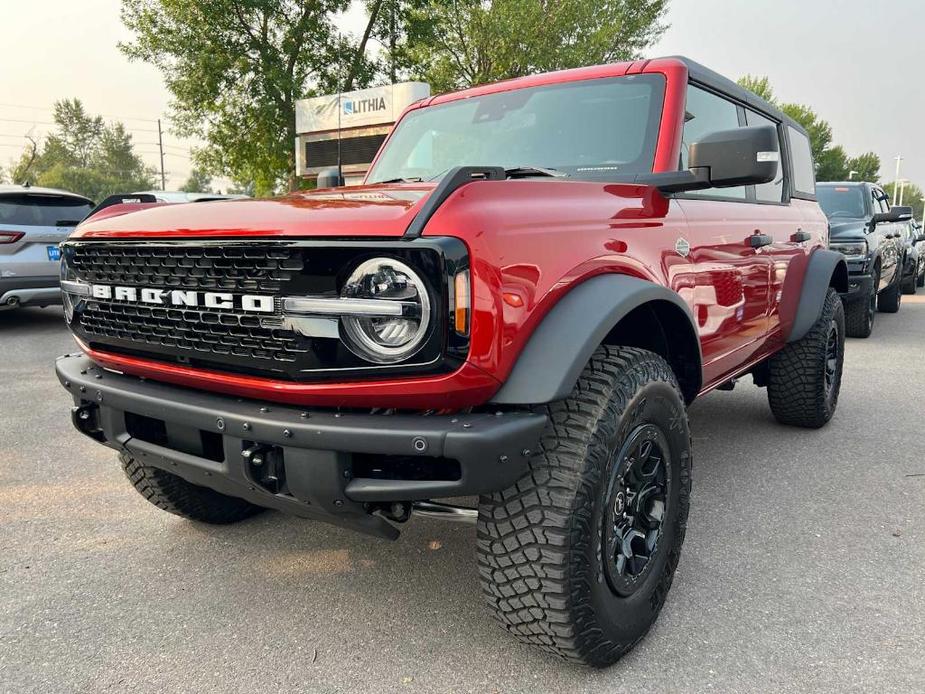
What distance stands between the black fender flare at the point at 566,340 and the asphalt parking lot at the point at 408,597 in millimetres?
894

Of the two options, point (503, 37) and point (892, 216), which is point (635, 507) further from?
point (503, 37)

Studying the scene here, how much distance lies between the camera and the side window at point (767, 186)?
3508 millimetres

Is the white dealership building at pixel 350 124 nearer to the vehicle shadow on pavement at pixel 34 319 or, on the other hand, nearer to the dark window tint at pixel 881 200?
the vehicle shadow on pavement at pixel 34 319

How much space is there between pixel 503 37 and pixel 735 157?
18.6 meters

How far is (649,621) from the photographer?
7.22 feet

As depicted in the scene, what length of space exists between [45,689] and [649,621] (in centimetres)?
176

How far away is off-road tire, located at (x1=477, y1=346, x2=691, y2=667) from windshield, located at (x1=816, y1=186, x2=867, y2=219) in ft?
28.4

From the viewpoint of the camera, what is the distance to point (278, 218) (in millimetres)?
1847

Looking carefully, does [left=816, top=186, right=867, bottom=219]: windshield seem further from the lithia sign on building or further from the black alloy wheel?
the black alloy wheel

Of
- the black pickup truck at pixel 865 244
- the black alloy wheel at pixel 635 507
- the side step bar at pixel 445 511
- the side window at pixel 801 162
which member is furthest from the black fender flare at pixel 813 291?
the black pickup truck at pixel 865 244

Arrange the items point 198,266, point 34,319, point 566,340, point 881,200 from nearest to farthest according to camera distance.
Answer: point 566,340
point 198,266
point 34,319
point 881,200

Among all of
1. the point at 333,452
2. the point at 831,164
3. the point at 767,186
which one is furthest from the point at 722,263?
the point at 831,164

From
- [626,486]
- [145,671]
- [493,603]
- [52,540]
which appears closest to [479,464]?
[493,603]

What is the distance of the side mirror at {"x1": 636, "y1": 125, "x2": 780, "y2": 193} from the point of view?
7.09ft
